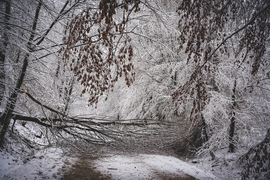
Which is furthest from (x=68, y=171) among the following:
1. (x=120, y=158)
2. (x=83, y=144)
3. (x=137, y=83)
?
(x=137, y=83)

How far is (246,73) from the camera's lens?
5820 millimetres

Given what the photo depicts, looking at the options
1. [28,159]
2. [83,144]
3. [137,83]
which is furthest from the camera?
[137,83]

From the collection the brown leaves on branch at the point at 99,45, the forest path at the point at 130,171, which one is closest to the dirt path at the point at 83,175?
the forest path at the point at 130,171

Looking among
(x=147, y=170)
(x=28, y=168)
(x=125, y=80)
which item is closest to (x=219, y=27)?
(x=125, y=80)

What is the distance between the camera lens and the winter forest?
263 cm

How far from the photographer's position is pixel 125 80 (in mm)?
2816

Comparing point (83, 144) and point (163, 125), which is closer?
point (83, 144)

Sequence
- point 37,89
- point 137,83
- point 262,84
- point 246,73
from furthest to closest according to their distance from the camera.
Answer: point 137,83, point 246,73, point 262,84, point 37,89

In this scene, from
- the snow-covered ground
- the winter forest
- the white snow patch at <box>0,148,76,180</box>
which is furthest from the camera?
the snow-covered ground

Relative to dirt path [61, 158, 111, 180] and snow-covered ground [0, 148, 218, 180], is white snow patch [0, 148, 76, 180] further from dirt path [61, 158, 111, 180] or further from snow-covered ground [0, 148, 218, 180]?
dirt path [61, 158, 111, 180]

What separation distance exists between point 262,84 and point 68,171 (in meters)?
7.60

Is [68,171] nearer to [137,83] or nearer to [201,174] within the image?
[201,174]

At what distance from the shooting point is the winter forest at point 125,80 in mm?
Answer: 2631

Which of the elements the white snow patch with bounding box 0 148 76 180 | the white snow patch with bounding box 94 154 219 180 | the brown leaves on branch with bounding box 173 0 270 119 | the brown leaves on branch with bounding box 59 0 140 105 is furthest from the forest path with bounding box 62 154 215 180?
the brown leaves on branch with bounding box 173 0 270 119
